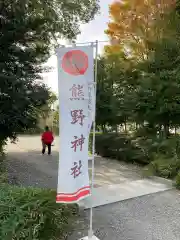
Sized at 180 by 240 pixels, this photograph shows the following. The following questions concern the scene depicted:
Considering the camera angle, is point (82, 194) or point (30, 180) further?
point (30, 180)

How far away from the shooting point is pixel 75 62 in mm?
2717

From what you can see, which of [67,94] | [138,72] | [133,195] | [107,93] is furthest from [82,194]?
[107,93]

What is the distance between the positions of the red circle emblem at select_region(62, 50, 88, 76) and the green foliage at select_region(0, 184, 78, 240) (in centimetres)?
165

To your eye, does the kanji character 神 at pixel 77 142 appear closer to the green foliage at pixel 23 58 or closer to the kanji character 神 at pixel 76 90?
the kanji character 神 at pixel 76 90

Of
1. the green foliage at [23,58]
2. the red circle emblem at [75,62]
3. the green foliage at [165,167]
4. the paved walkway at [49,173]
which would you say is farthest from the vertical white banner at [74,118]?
the green foliage at [165,167]

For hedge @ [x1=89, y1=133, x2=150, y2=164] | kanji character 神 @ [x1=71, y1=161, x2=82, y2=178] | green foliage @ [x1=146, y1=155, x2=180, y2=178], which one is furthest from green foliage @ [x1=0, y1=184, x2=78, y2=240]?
hedge @ [x1=89, y1=133, x2=150, y2=164]

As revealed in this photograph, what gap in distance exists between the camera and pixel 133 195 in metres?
4.49

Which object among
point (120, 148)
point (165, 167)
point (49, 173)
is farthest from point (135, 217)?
point (120, 148)

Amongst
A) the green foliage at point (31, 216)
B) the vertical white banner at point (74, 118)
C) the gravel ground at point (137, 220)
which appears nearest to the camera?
the green foliage at point (31, 216)

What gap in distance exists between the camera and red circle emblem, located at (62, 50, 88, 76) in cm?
269

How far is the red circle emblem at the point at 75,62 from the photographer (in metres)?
2.69

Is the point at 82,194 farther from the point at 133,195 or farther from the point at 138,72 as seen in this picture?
the point at 138,72

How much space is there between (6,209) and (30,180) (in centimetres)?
288

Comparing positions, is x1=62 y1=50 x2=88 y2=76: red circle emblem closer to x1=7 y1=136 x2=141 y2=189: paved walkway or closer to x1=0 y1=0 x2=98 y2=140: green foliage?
x1=0 y1=0 x2=98 y2=140: green foliage
